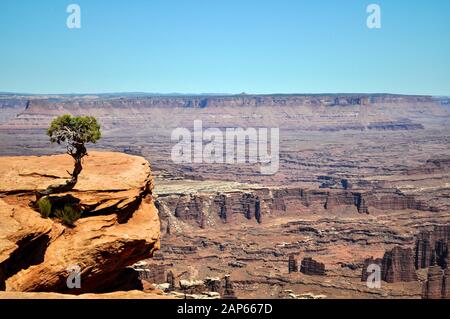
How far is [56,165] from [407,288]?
44.3 metres

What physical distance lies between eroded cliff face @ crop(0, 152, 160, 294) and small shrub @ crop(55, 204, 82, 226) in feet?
0.67

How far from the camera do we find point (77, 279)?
18.5 meters

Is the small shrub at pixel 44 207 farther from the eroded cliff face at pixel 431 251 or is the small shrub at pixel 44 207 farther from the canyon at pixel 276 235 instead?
the eroded cliff face at pixel 431 251

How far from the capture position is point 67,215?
19.4 meters

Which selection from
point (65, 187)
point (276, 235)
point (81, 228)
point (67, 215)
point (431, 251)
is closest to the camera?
point (67, 215)

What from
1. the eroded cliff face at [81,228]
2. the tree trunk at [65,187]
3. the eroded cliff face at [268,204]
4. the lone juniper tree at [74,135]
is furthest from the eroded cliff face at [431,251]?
the tree trunk at [65,187]

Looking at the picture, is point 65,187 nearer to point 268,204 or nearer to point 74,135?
point 74,135

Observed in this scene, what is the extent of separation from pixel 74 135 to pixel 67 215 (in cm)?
299

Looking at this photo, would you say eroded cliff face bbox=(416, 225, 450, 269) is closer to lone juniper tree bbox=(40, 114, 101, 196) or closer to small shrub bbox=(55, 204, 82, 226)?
lone juniper tree bbox=(40, 114, 101, 196)

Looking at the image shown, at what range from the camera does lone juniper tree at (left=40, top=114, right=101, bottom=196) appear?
20.7 metres

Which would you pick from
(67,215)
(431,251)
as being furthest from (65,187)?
(431,251)

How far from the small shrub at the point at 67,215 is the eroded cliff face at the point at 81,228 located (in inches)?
8.1

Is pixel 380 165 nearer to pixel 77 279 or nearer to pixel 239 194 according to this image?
pixel 239 194

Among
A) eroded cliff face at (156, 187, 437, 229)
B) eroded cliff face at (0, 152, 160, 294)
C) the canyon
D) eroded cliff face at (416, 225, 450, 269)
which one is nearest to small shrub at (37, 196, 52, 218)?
eroded cliff face at (0, 152, 160, 294)
